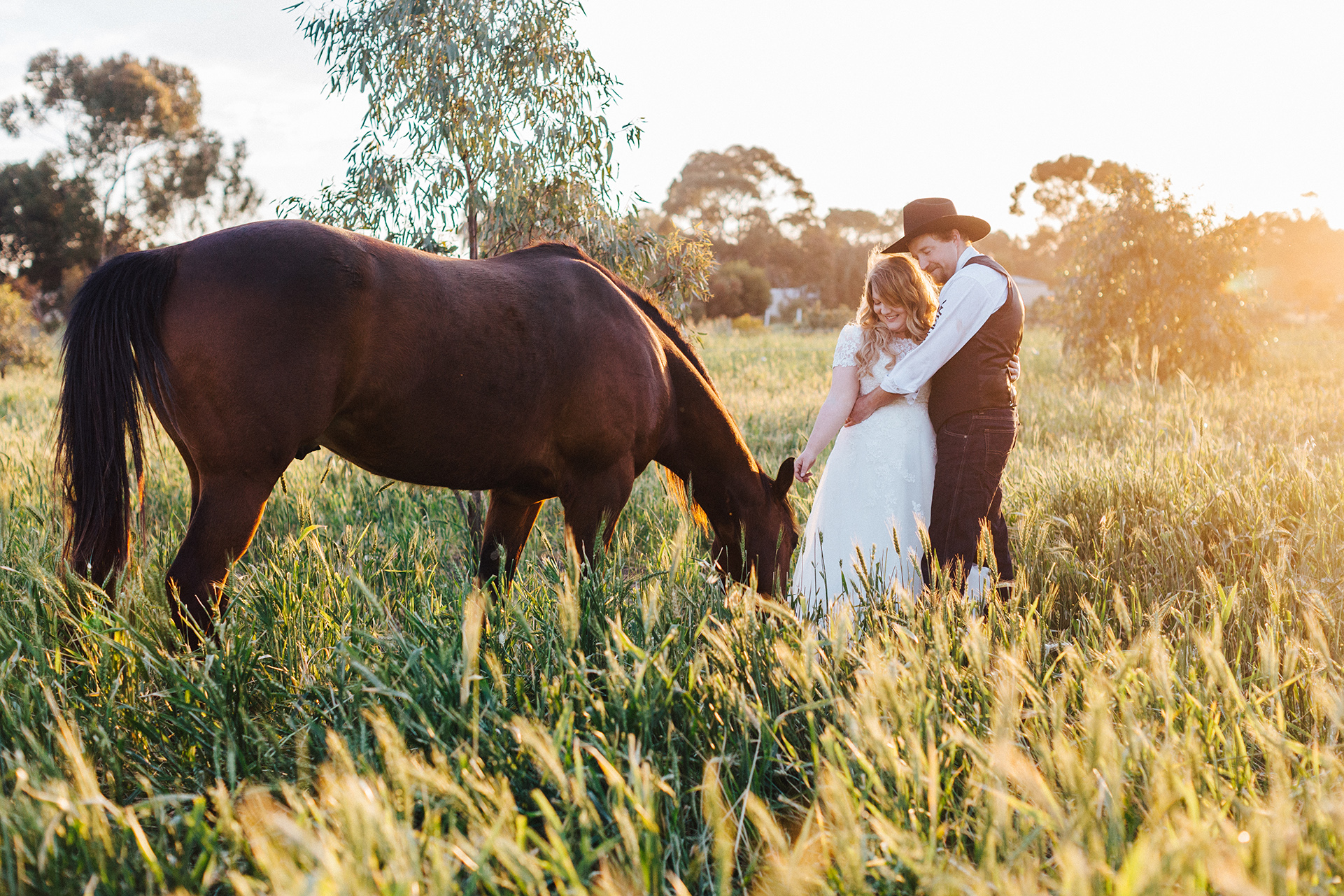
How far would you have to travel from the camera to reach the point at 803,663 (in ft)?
5.84

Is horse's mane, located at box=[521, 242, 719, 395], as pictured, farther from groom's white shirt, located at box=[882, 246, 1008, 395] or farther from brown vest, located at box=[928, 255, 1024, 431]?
brown vest, located at box=[928, 255, 1024, 431]

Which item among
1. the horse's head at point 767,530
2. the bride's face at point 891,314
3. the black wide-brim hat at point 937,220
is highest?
the black wide-brim hat at point 937,220

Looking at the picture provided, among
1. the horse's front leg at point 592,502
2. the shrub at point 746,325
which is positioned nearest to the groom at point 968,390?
the horse's front leg at point 592,502

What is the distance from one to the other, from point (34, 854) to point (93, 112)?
37.5 meters

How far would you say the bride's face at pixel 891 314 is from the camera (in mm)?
3768

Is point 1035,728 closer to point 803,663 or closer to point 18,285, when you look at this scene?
point 803,663

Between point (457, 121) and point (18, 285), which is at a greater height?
point (18, 285)

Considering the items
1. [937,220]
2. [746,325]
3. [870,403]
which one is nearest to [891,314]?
[870,403]

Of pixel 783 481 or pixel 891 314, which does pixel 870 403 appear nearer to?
pixel 891 314

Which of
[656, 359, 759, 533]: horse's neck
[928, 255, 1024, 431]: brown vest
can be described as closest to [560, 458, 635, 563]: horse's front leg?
[656, 359, 759, 533]: horse's neck

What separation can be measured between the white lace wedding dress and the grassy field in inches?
29.0

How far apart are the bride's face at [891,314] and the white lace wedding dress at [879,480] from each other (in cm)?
9

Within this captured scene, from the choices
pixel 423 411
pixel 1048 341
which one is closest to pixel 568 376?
pixel 423 411

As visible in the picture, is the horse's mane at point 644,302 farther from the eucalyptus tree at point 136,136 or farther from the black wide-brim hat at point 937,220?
the eucalyptus tree at point 136,136
